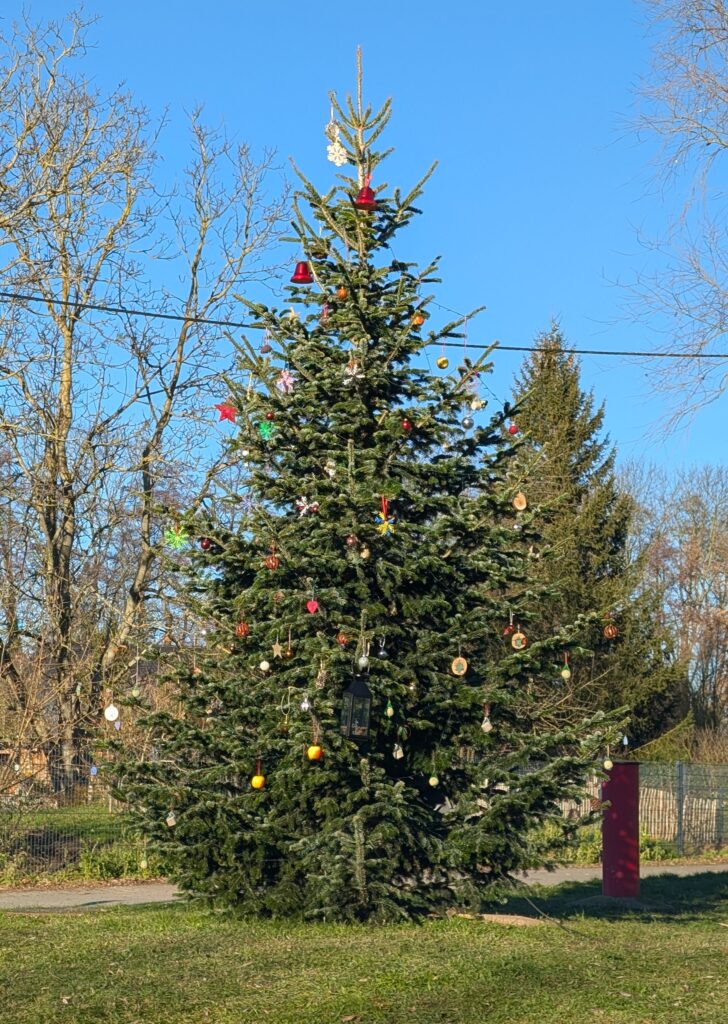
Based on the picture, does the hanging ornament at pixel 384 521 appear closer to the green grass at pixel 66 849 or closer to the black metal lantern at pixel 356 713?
the black metal lantern at pixel 356 713

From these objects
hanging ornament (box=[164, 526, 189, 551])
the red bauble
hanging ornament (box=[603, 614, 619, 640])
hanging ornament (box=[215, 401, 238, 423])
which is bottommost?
hanging ornament (box=[603, 614, 619, 640])

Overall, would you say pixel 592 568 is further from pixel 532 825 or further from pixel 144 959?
pixel 144 959

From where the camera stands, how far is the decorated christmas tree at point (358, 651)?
384 inches

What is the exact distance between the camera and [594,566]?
27781mm

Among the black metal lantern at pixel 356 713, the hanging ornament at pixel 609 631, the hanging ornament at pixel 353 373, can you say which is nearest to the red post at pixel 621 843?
the hanging ornament at pixel 609 631

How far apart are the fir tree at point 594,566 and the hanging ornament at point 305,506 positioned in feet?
50.8

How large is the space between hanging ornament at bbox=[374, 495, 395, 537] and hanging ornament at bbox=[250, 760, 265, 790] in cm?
221

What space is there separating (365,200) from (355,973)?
254 inches

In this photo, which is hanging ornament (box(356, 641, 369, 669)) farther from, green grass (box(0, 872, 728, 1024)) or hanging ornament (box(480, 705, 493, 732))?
green grass (box(0, 872, 728, 1024))

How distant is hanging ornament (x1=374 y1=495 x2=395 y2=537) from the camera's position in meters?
9.90

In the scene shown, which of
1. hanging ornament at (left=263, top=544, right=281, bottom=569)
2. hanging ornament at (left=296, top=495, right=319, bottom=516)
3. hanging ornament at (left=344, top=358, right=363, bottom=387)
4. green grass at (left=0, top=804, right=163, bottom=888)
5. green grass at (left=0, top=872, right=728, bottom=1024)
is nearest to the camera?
green grass at (left=0, top=872, right=728, bottom=1024)

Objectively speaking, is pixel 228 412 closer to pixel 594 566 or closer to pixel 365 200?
pixel 365 200

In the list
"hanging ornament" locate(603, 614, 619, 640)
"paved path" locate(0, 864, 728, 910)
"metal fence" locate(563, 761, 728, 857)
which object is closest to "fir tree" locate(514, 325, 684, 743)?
"metal fence" locate(563, 761, 728, 857)

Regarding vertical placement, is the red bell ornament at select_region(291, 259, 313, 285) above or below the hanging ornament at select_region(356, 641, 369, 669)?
above
